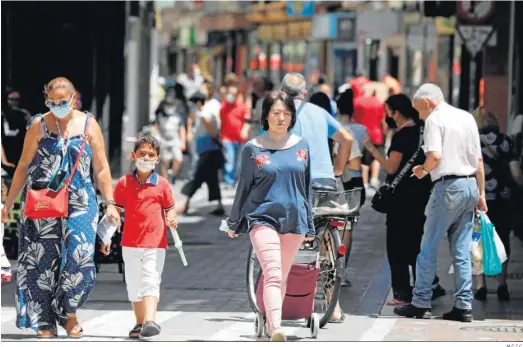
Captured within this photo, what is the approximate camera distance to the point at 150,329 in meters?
10.8

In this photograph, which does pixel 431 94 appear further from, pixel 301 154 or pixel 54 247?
pixel 54 247

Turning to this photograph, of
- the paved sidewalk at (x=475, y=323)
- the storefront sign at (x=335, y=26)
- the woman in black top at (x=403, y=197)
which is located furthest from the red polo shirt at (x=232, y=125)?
the storefront sign at (x=335, y=26)

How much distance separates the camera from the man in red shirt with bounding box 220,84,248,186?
25703 mm

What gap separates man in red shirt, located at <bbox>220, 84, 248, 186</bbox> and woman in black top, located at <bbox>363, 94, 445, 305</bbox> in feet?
40.5

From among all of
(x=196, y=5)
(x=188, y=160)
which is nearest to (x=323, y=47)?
(x=196, y=5)

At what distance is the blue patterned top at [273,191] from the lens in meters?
10.5

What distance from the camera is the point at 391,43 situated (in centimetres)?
5212

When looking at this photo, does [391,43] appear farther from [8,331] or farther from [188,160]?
[8,331]

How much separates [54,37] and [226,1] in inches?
1646

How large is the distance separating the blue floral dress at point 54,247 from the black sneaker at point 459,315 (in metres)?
2.72

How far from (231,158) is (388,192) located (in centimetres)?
1324

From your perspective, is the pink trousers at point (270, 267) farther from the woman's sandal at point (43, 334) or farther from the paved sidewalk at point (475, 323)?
the woman's sandal at point (43, 334)

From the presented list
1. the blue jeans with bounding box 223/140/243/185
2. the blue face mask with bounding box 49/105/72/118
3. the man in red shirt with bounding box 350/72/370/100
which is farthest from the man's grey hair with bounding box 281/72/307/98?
the man in red shirt with bounding box 350/72/370/100

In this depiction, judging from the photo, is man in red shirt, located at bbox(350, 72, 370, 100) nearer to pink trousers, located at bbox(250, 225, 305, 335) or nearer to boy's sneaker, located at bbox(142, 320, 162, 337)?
boy's sneaker, located at bbox(142, 320, 162, 337)
